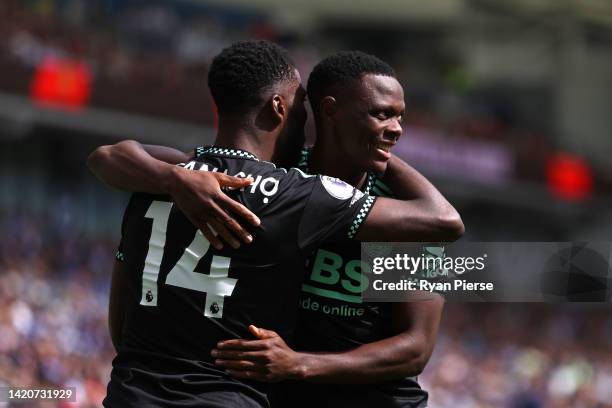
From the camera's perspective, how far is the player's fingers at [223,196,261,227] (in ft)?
11.9

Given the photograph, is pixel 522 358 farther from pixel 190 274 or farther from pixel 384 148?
pixel 190 274

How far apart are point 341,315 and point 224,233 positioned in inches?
23.8

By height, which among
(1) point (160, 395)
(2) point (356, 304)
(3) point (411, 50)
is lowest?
(1) point (160, 395)

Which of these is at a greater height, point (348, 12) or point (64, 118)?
point (348, 12)

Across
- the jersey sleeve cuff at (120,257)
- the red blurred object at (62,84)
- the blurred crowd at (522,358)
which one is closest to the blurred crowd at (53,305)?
the red blurred object at (62,84)

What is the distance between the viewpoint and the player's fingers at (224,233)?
11.9 feet

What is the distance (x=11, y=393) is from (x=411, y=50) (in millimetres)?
23641

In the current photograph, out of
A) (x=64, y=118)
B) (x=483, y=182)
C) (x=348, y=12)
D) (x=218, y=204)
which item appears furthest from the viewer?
(x=348, y=12)

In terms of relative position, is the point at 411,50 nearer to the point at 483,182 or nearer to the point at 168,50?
the point at 483,182

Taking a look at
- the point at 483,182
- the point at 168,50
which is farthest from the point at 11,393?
the point at 483,182

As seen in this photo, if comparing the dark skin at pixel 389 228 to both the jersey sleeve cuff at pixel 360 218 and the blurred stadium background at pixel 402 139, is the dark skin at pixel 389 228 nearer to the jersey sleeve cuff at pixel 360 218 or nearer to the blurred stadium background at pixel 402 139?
the jersey sleeve cuff at pixel 360 218

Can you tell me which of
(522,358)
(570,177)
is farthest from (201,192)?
(570,177)

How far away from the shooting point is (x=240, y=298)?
367 centimetres

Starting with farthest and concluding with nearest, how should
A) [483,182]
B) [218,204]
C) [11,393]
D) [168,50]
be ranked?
[483,182], [168,50], [11,393], [218,204]
